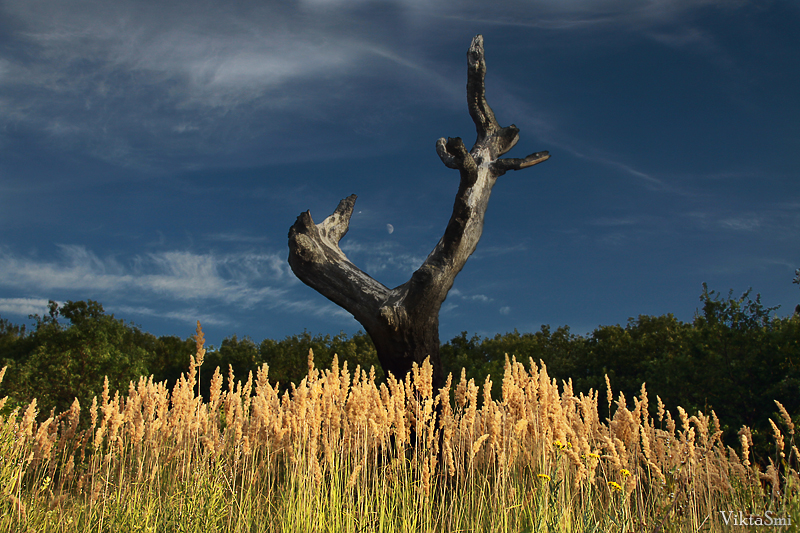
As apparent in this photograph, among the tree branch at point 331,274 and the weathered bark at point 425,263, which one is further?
the tree branch at point 331,274

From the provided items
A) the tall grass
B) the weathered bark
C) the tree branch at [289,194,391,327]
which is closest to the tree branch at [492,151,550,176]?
the weathered bark

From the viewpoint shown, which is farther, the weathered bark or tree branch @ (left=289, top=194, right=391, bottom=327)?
tree branch @ (left=289, top=194, right=391, bottom=327)

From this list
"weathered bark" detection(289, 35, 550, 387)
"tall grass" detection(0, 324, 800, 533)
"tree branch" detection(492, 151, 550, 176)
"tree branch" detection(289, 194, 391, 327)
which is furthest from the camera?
"tree branch" detection(492, 151, 550, 176)

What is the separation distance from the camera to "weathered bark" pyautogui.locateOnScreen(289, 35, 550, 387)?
7492 millimetres

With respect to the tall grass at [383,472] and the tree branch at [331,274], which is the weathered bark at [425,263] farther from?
the tall grass at [383,472]

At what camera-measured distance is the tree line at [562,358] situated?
9156 mm

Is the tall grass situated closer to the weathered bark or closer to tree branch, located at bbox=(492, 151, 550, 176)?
the weathered bark

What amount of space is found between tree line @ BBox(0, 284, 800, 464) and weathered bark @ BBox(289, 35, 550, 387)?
217 centimetres

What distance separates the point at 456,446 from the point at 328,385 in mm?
1322

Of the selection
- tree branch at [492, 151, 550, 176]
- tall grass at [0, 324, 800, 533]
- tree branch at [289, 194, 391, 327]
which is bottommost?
tall grass at [0, 324, 800, 533]

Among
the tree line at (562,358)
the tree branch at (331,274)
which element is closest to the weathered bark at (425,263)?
the tree branch at (331,274)

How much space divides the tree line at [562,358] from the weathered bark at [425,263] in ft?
7.12

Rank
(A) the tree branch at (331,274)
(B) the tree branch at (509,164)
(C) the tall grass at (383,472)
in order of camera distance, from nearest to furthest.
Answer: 1. (C) the tall grass at (383,472)
2. (A) the tree branch at (331,274)
3. (B) the tree branch at (509,164)

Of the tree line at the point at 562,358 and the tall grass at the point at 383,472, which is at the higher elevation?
the tree line at the point at 562,358
